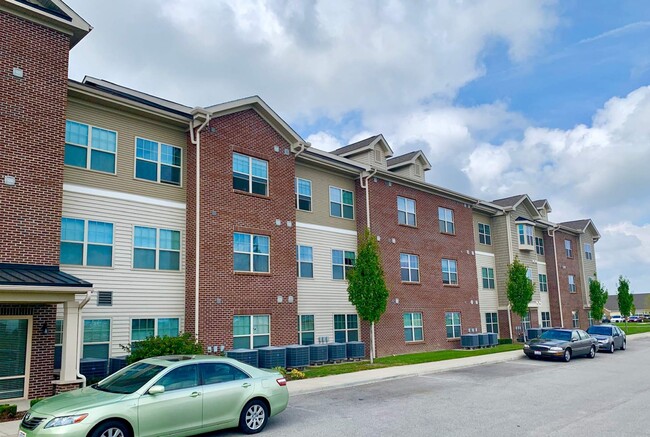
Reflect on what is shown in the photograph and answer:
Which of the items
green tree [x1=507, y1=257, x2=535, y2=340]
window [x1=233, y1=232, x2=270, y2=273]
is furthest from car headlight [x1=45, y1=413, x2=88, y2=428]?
green tree [x1=507, y1=257, x2=535, y2=340]

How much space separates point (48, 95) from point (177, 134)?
5046 millimetres

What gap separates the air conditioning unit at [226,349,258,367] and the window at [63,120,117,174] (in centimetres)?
694

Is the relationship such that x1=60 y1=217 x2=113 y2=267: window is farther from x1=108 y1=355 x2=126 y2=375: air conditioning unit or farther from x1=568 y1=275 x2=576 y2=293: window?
x1=568 y1=275 x2=576 y2=293: window

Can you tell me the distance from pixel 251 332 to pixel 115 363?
16.8ft

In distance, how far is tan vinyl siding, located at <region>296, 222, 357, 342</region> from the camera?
2278 cm

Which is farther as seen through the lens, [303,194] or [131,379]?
[303,194]

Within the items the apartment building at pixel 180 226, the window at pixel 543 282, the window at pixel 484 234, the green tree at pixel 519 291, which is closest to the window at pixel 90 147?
the apartment building at pixel 180 226

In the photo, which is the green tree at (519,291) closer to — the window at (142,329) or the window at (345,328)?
the window at (345,328)

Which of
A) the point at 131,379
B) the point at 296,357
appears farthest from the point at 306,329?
the point at 131,379

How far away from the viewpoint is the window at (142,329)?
16688 millimetres

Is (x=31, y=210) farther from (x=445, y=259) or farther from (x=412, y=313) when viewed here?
(x=445, y=259)

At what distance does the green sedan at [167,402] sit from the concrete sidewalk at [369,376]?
2.38 metres

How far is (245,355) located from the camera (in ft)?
57.4

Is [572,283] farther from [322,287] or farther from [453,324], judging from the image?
[322,287]
